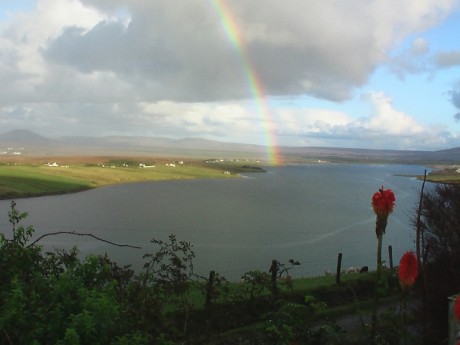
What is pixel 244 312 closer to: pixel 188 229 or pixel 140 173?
pixel 188 229

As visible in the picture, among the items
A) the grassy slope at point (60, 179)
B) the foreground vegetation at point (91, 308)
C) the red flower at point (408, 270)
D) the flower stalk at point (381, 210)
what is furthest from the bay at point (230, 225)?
the red flower at point (408, 270)

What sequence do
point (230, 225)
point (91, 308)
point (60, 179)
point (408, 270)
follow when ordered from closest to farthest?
point (408, 270) < point (91, 308) < point (230, 225) < point (60, 179)

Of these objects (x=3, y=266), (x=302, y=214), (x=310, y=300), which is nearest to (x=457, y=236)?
(x=310, y=300)

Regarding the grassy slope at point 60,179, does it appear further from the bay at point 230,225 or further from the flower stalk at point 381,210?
the flower stalk at point 381,210

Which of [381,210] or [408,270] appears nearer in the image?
[408,270]

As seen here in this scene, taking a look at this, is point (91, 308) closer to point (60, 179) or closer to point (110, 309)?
point (110, 309)

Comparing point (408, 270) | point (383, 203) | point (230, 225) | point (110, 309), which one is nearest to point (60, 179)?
point (230, 225)
